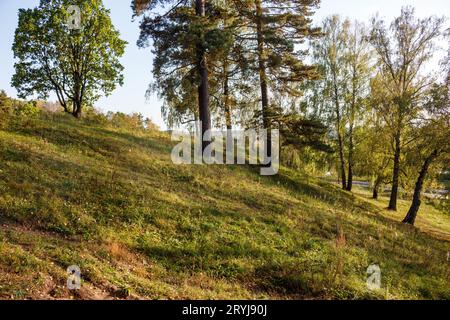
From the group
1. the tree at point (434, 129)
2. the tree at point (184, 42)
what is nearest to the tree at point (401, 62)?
the tree at point (434, 129)

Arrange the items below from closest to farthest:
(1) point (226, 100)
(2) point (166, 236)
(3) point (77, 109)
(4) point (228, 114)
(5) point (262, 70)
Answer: (2) point (166, 236) → (5) point (262, 70) → (3) point (77, 109) → (1) point (226, 100) → (4) point (228, 114)

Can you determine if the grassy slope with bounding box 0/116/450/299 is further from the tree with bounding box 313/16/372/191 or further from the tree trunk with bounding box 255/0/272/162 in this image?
the tree with bounding box 313/16/372/191

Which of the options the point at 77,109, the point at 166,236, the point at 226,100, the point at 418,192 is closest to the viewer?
the point at 166,236

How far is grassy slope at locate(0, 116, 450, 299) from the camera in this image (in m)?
7.64

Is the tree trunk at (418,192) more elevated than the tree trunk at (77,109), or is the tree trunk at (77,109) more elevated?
the tree trunk at (77,109)

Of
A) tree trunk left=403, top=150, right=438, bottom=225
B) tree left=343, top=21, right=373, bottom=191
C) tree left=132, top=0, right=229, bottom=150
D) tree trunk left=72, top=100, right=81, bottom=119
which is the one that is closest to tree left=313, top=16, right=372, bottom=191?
tree left=343, top=21, right=373, bottom=191

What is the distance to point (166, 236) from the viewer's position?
409 inches

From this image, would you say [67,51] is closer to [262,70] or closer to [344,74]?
[262,70]

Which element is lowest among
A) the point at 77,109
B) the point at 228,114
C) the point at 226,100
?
the point at 77,109

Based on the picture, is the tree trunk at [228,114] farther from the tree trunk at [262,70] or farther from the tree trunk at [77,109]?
the tree trunk at [77,109]

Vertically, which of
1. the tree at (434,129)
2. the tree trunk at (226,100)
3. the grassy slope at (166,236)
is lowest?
the grassy slope at (166,236)

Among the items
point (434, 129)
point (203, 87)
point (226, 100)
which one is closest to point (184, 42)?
point (203, 87)

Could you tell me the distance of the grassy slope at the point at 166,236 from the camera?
7.64 m

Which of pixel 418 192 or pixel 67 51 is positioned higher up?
pixel 67 51
